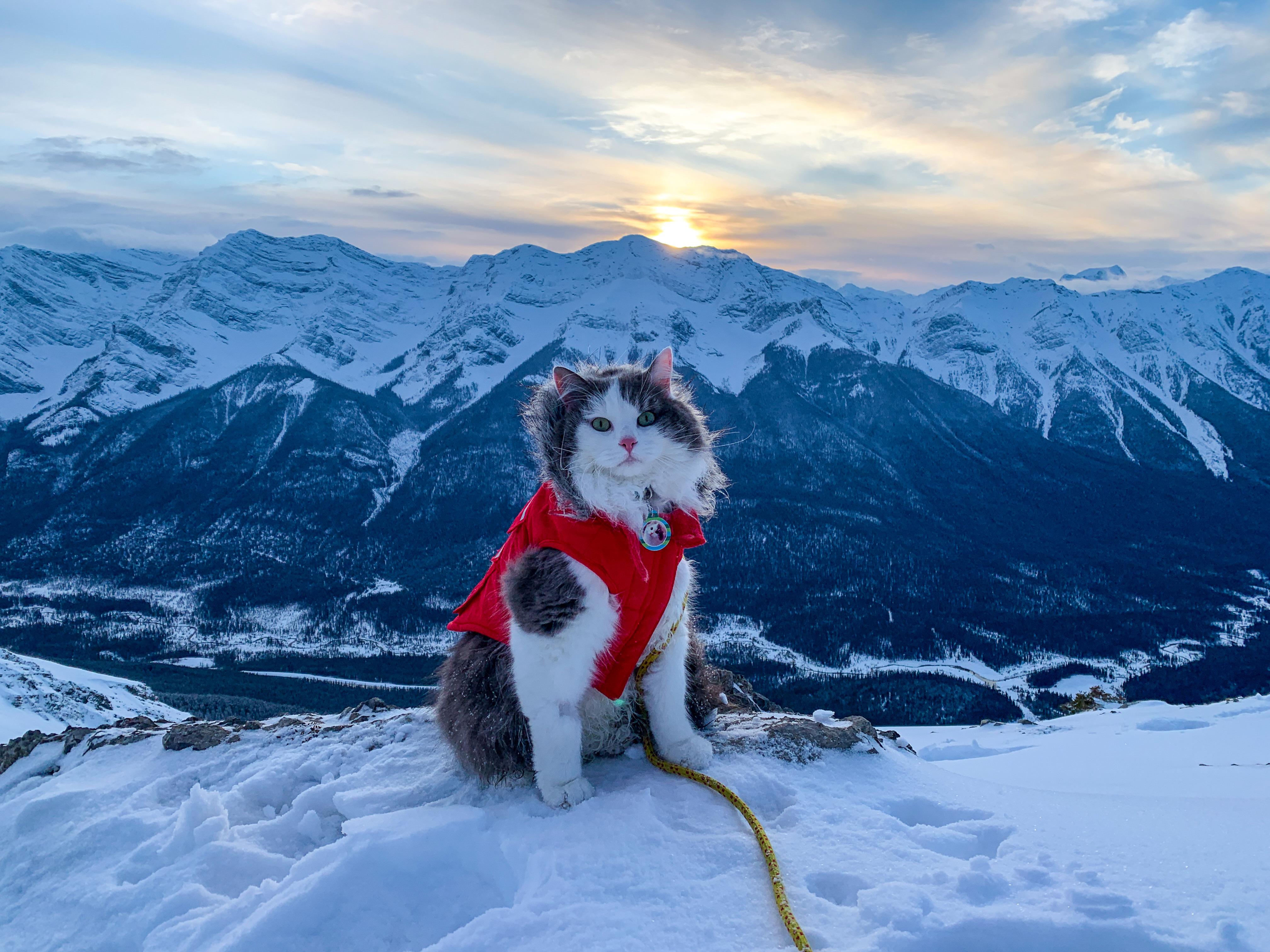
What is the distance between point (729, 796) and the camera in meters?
3.96

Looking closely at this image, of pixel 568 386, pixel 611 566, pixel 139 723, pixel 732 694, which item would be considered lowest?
pixel 139 723

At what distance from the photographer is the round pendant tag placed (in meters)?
4.02

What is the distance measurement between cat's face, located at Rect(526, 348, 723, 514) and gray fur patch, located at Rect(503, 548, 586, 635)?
366mm

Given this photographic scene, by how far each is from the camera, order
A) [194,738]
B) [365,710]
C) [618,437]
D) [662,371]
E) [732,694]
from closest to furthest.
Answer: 1. [618,437]
2. [662,371]
3. [194,738]
4. [365,710]
5. [732,694]

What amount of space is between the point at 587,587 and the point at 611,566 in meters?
0.18

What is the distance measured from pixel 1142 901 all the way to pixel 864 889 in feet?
3.49

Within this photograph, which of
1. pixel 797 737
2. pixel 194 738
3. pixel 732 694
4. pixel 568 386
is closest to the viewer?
pixel 568 386

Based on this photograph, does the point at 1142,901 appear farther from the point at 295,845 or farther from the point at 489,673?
the point at 295,845

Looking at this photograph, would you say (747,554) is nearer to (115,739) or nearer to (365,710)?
(365,710)

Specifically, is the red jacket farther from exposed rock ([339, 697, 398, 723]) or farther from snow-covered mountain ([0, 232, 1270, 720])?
snow-covered mountain ([0, 232, 1270, 720])

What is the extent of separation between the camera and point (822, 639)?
302 ft


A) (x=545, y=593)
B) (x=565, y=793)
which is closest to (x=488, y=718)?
(x=565, y=793)

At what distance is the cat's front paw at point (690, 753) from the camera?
443 centimetres

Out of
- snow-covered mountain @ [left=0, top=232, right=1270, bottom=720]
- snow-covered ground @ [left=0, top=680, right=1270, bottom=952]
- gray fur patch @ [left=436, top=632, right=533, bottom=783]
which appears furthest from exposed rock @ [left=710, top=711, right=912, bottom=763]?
snow-covered mountain @ [left=0, top=232, right=1270, bottom=720]
